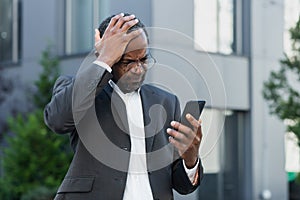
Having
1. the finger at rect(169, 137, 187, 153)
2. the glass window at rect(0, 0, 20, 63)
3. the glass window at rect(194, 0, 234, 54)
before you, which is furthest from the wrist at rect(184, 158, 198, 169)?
the glass window at rect(0, 0, 20, 63)

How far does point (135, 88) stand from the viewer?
222cm

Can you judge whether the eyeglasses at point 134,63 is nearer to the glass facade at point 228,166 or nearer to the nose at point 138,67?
the nose at point 138,67

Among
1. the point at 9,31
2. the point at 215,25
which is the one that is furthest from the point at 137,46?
the point at 9,31

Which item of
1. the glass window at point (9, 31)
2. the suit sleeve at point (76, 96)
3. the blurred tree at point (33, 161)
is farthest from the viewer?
the glass window at point (9, 31)

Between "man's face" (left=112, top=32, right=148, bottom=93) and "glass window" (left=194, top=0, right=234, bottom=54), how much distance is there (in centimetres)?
697

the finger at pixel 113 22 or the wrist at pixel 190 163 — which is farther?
the wrist at pixel 190 163

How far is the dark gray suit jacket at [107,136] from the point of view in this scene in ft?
6.74

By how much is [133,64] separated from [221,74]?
23.9 feet

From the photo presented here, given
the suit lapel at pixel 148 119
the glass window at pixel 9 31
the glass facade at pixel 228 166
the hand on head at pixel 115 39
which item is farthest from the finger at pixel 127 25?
the glass window at pixel 9 31

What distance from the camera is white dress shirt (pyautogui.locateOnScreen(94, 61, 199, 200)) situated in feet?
7.30

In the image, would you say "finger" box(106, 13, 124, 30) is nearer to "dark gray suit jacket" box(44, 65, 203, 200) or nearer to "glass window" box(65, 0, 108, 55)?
"dark gray suit jacket" box(44, 65, 203, 200)

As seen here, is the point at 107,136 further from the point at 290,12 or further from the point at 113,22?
the point at 290,12

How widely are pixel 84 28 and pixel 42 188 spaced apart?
3.02 meters

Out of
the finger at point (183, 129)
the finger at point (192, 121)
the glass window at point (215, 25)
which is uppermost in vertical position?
the glass window at point (215, 25)
